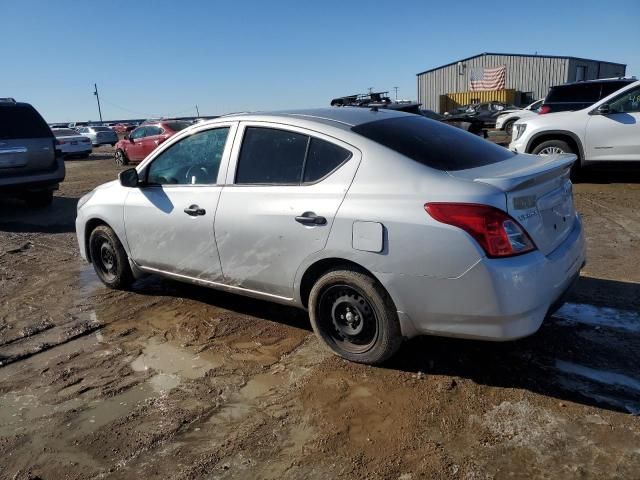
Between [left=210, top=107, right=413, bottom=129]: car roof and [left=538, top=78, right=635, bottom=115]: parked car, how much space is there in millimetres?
9291

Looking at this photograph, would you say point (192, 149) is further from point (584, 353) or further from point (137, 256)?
point (584, 353)

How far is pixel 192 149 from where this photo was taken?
4.53 meters

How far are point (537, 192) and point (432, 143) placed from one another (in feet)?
2.61

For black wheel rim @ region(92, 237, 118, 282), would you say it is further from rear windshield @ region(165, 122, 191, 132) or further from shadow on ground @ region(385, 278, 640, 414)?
rear windshield @ region(165, 122, 191, 132)

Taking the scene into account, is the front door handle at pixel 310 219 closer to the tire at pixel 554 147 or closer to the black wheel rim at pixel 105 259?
the black wheel rim at pixel 105 259

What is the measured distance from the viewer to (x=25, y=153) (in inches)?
374

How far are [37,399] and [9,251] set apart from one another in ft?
15.5

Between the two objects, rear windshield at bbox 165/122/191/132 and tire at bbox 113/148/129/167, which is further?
tire at bbox 113/148/129/167

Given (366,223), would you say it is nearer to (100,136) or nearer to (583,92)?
(583,92)

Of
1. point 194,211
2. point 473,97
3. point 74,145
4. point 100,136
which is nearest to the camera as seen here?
point 194,211

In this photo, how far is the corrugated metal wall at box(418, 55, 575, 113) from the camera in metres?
41.5

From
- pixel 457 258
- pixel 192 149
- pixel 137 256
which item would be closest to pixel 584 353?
pixel 457 258

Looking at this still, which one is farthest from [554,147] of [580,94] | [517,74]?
[517,74]

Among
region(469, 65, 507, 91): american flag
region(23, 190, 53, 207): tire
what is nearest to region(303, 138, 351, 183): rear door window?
region(23, 190, 53, 207): tire
